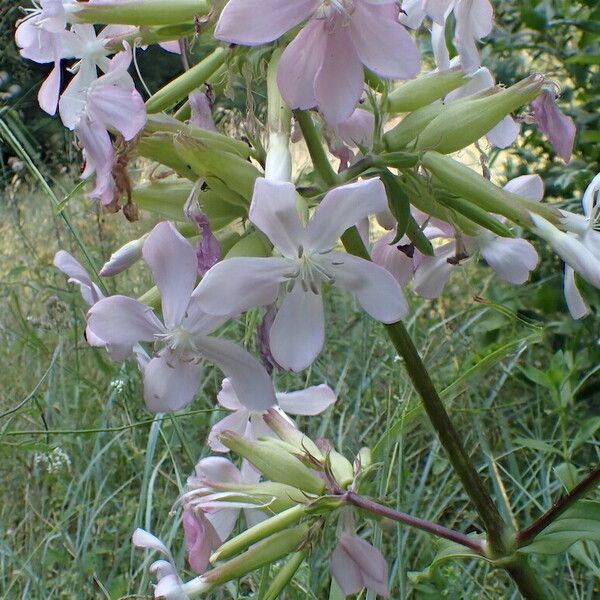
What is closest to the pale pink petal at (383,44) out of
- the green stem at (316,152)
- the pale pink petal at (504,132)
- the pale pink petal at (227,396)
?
the green stem at (316,152)

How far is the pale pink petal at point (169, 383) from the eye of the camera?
1.76ft

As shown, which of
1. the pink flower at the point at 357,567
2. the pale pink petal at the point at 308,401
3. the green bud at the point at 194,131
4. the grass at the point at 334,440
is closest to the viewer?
the green bud at the point at 194,131

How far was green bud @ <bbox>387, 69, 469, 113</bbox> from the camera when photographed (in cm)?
63

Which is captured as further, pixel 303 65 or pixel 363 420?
pixel 363 420

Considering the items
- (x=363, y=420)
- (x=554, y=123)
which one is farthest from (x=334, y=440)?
(x=554, y=123)

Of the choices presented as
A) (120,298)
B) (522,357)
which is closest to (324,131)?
(120,298)

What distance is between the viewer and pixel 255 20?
0.46 meters

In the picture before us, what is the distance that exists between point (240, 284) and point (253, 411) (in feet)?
0.85

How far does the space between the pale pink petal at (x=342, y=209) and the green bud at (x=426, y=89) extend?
0.16 meters

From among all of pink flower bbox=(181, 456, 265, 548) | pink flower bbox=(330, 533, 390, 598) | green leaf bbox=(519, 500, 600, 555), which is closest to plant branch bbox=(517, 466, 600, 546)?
green leaf bbox=(519, 500, 600, 555)

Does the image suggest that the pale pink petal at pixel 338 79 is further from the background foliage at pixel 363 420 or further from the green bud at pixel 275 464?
the background foliage at pixel 363 420

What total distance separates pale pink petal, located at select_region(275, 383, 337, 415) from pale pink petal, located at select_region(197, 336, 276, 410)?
233mm

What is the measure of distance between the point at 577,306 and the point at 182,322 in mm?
271

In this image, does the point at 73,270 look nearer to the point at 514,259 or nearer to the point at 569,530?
the point at 514,259
